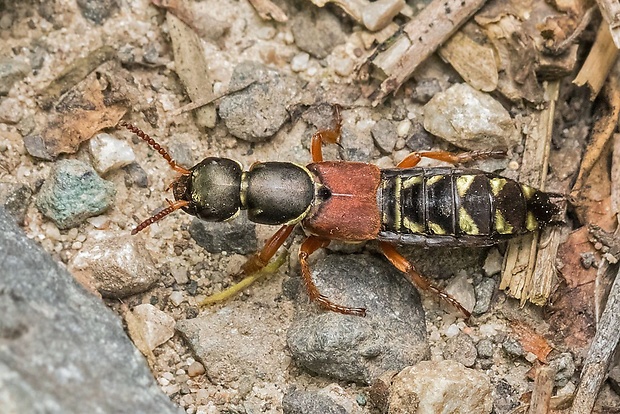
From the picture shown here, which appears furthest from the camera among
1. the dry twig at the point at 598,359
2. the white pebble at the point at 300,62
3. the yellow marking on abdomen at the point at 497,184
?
the white pebble at the point at 300,62

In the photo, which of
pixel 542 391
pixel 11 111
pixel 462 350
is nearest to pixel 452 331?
pixel 462 350

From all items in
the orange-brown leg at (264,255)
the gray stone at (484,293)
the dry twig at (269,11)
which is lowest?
the gray stone at (484,293)

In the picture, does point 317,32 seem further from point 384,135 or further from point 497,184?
point 497,184

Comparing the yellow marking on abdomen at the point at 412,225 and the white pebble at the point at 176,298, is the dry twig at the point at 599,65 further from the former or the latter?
the white pebble at the point at 176,298

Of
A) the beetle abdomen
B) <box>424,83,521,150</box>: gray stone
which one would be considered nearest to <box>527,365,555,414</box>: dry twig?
the beetle abdomen

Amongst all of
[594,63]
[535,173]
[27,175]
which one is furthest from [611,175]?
[27,175]

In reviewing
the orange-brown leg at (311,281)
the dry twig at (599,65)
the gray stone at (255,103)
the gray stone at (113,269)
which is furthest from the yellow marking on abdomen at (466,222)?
the gray stone at (113,269)

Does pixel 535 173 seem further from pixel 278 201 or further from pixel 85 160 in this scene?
pixel 85 160
